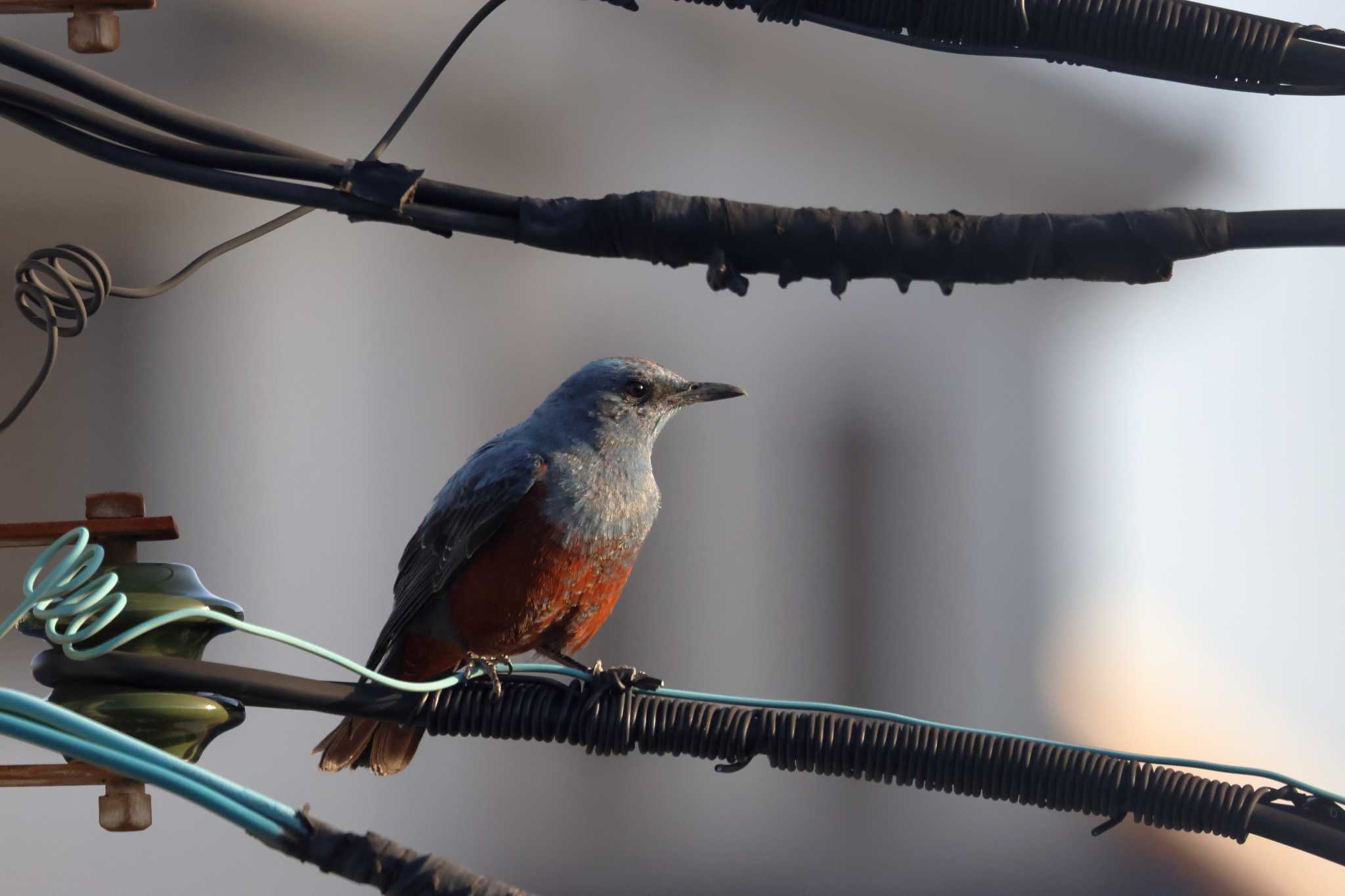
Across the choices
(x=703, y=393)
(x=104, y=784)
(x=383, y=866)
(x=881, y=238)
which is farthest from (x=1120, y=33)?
(x=104, y=784)

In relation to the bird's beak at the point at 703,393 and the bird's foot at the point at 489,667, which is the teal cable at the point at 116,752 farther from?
the bird's beak at the point at 703,393

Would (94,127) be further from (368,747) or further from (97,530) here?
(368,747)

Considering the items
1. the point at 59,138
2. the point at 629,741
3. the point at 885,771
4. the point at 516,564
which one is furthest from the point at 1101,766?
the point at 59,138

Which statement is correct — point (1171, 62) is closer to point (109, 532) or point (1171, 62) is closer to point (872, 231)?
point (872, 231)

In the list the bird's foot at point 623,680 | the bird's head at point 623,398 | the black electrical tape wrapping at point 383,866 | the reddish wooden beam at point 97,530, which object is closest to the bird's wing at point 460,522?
the bird's head at point 623,398

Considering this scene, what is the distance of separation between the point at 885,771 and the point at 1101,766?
40 centimetres

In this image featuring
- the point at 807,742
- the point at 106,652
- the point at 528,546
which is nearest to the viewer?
the point at 106,652

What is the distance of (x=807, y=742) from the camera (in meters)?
2.52

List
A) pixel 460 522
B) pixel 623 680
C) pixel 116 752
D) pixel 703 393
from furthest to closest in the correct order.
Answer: pixel 703 393 → pixel 460 522 → pixel 623 680 → pixel 116 752

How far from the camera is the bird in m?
3.57

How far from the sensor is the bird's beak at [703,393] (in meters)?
4.10

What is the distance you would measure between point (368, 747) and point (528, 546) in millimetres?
904

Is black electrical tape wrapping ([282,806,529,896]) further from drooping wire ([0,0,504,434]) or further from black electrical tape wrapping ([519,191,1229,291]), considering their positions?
drooping wire ([0,0,504,434])

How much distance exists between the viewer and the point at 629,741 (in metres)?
2.57
